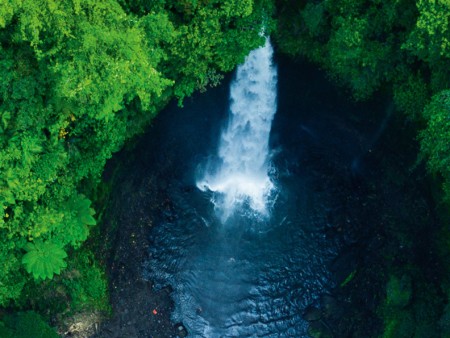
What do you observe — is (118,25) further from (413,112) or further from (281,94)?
(413,112)

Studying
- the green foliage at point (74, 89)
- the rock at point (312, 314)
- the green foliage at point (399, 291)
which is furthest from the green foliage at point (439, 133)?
the rock at point (312, 314)

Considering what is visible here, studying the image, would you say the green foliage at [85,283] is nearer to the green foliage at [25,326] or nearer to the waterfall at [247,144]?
the green foliage at [25,326]

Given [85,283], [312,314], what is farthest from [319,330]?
[85,283]

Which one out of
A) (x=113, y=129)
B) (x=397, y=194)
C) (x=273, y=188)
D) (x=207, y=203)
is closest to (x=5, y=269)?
(x=113, y=129)

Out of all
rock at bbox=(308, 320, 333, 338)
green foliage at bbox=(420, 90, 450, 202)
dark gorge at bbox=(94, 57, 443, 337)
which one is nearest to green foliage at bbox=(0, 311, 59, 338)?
dark gorge at bbox=(94, 57, 443, 337)

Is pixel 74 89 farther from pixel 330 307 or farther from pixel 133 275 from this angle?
pixel 330 307
